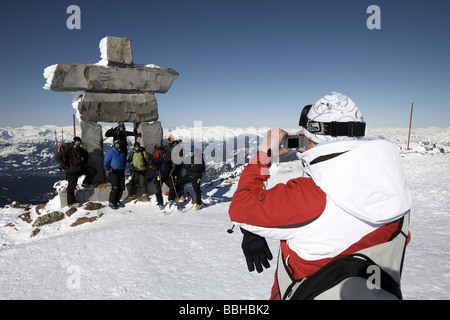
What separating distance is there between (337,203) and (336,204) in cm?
3

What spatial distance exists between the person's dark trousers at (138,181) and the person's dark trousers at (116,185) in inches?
23.4

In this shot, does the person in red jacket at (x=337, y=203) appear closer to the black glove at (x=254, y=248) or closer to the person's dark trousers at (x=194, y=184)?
the black glove at (x=254, y=248)

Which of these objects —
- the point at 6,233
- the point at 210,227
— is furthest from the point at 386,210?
the point at 6,233

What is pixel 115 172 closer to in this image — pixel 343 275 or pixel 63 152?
pixel 63 152

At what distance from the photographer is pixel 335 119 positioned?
1433 mm

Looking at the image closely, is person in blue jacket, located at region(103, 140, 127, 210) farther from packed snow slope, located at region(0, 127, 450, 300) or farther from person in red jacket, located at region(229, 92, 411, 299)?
person in red jacket, located at region(229, 92, 411, 299)

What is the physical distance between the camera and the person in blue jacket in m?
7.95

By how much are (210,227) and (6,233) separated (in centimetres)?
580

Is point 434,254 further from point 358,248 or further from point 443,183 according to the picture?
point 443,183

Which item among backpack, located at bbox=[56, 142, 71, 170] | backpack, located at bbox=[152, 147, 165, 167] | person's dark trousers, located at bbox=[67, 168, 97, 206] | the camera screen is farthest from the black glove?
backpack, located at bbox=[56, 142, 71, 170]

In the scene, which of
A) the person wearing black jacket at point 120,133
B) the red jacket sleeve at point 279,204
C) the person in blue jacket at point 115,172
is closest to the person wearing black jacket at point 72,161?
the person in blue jacket at point 115,172

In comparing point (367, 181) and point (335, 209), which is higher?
point (367, 181)

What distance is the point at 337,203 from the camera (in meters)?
1.16

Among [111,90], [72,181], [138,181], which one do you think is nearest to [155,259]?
[138,181]
